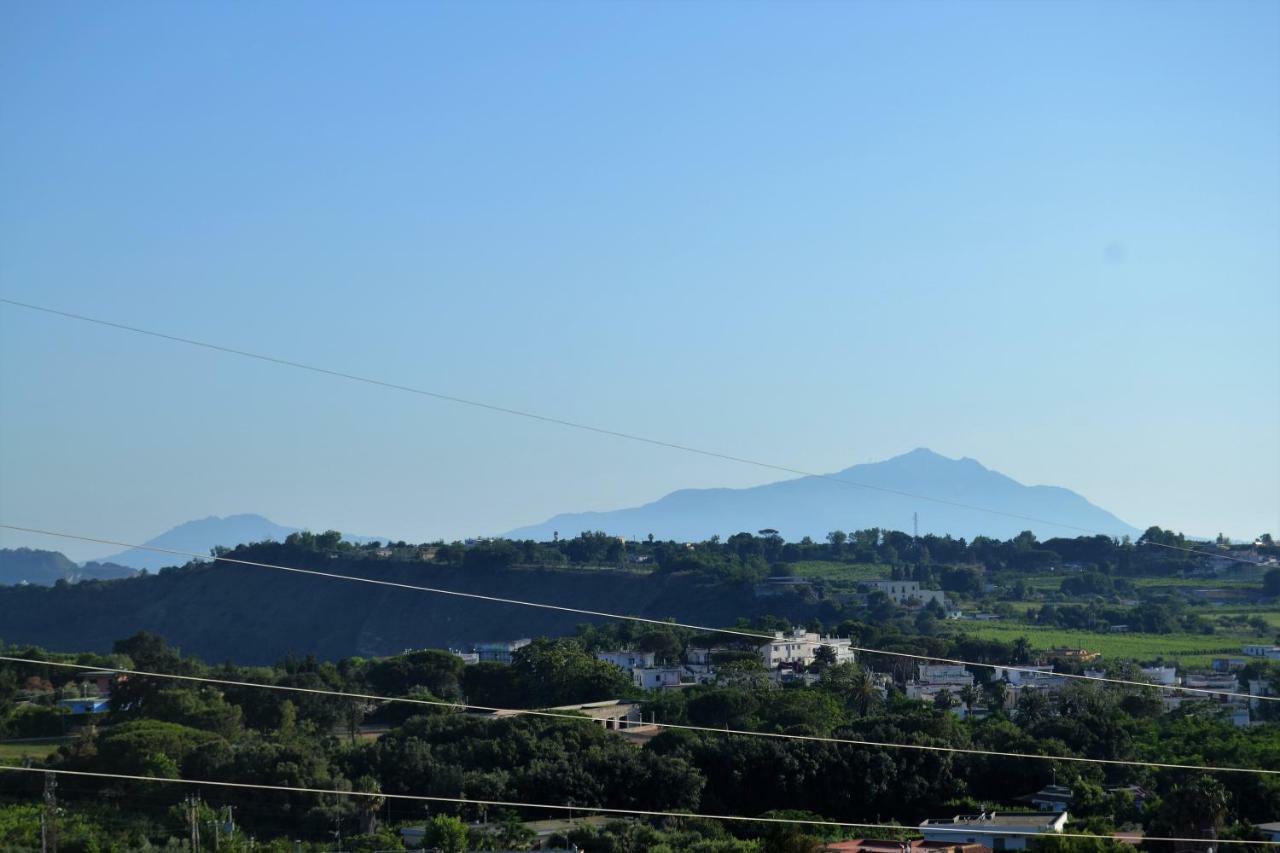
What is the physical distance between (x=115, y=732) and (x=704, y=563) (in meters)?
57.5

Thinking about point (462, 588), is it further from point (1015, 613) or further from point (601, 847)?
point (601, 847)

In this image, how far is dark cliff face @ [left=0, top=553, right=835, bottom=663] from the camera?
280 feet

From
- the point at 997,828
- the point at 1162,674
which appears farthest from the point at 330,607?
the point at 997,828

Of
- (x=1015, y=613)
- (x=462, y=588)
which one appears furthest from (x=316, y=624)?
(x=1015, y=613)

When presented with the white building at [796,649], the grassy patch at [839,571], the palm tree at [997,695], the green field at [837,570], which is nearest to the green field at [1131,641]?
the white building at [796,649]

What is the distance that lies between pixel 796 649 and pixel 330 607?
4359 cm

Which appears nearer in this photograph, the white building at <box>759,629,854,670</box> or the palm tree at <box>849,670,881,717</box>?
the palm tree at <box>849,670,881,717</box>

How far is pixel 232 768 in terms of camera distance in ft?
101

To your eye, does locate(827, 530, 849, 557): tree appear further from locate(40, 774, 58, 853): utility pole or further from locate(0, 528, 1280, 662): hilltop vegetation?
locate(40, 774, 58, 853): utility pole

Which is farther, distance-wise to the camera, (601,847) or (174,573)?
(174,573)

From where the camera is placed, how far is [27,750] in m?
35.1

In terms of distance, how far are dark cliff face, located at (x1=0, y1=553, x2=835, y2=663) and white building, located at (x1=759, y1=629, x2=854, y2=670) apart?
67.4ft

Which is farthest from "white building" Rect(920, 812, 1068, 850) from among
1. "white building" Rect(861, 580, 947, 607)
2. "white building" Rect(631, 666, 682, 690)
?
"white building" Rect(861, 580, 947, 607)

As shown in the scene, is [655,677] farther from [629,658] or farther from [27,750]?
[27,750]
